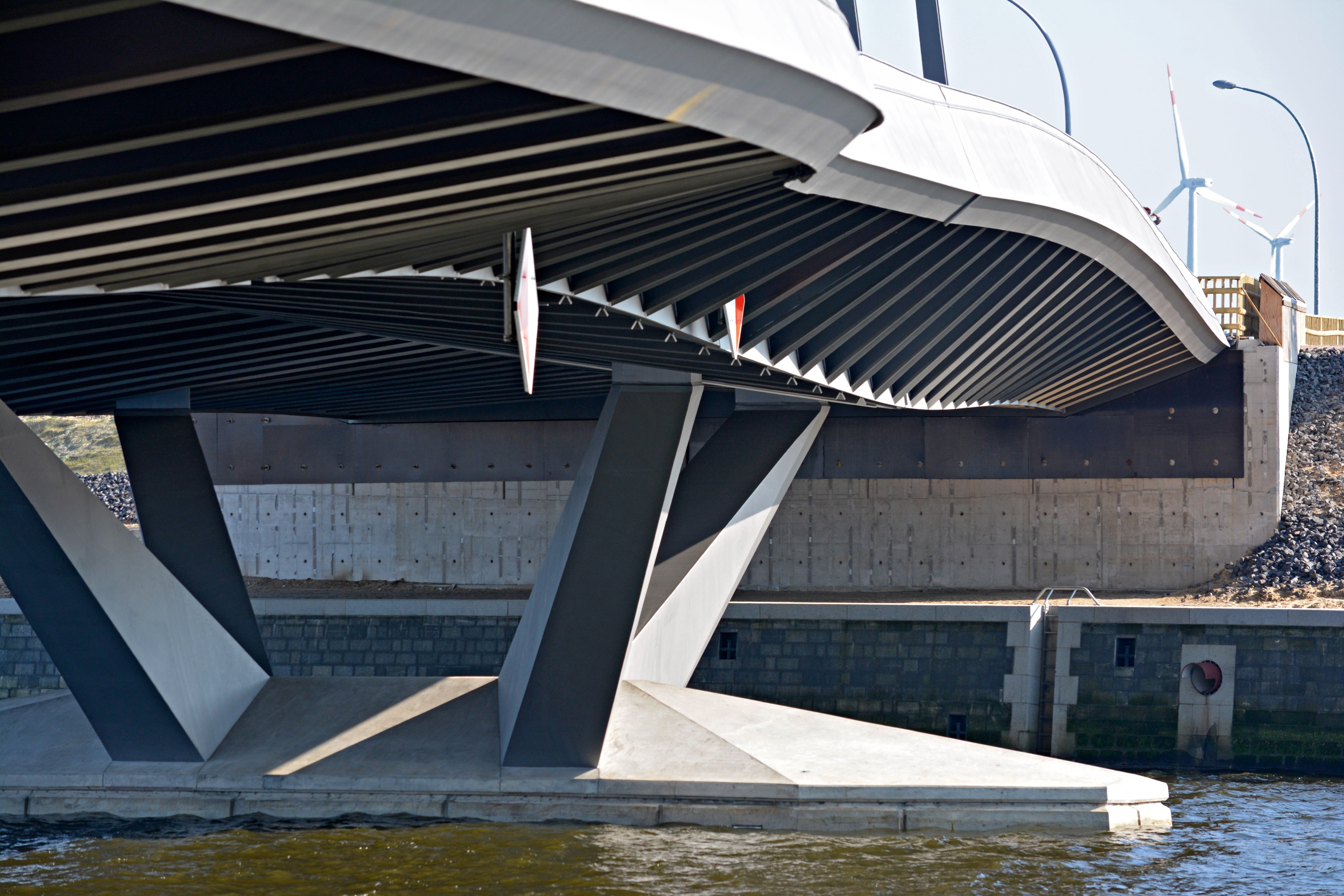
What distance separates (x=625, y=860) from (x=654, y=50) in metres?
11.7

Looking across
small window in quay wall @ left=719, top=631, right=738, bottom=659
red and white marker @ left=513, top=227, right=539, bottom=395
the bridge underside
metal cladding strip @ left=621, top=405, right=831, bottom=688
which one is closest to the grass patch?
the bridge underside

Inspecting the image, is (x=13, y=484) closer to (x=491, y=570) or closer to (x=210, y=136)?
(x=210, y=136)

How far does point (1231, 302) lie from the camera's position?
30.7 metres

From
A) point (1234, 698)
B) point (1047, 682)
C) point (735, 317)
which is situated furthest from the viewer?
point (1047, 682)

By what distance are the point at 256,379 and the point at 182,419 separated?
1890mm

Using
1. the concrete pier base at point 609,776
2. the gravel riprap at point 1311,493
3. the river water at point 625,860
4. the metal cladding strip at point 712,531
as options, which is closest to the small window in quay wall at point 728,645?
the metal cladding strip at point 712,531

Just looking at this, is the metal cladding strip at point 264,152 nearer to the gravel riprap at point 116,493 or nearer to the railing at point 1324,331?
the railing at point 1324,331

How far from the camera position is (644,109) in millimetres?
6340

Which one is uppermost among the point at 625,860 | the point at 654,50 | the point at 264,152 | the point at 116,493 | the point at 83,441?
the point at 83,441

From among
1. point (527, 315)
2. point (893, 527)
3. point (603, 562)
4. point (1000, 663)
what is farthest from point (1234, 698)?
point (527, 315)

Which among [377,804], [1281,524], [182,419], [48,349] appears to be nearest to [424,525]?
[182,419]

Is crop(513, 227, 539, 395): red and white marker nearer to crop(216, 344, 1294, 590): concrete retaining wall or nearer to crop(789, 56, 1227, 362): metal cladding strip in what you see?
crop(789, 56, 1227, 362): metal cladding strip

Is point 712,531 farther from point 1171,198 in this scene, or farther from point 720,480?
point 1171,198

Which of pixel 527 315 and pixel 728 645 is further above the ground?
pixel 527 315
